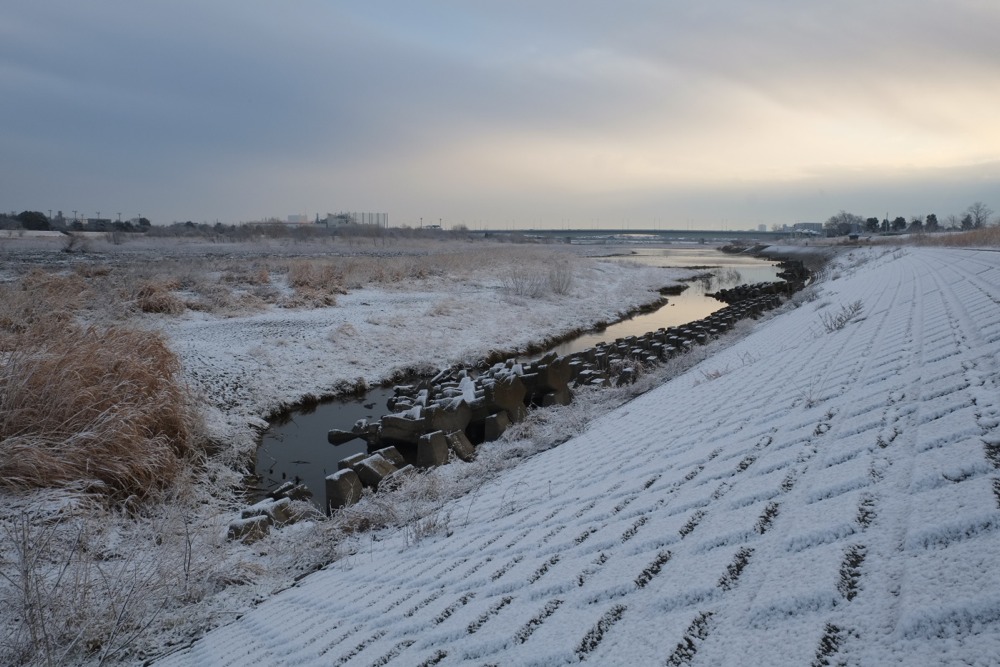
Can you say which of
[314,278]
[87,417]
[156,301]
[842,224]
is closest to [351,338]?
[156,301]

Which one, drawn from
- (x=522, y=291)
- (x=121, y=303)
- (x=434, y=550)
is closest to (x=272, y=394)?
(x=121, y=303)

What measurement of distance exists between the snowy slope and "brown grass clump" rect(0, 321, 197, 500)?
288 cm

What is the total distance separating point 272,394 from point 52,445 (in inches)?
201

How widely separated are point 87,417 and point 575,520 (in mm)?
5704

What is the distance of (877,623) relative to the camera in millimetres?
1703

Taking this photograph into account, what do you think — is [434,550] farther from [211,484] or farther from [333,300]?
[333,300]

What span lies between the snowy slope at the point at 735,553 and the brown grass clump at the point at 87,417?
2882 mm

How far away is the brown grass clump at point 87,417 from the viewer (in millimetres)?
5504

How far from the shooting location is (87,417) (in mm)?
6285

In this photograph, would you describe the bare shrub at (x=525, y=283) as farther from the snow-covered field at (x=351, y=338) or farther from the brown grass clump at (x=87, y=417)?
the brown grass clump at (x=87, y=417)

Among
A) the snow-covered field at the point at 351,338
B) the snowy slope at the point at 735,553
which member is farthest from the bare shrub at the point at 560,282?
the snowy slope at the point at 735,553

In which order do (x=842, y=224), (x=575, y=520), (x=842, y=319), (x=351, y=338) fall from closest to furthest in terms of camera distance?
1. (x=575, y=520)
2. (x=842, y=319)
3. (x=351, y=338)
4. (x=842, y=224)

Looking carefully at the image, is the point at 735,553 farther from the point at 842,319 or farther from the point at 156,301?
the point at 156,301

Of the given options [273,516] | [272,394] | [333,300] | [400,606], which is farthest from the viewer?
[333,300]
